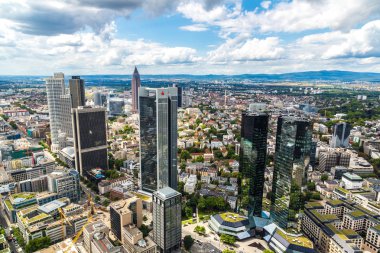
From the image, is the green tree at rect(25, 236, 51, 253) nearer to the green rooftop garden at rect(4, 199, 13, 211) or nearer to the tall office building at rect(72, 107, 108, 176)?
the green rooftop garden at rect(4, 199, 13, 211)

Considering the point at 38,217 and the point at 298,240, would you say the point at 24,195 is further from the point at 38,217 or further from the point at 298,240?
the point at 298,240

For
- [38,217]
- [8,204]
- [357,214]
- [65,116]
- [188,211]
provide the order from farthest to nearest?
[65,116] < [188,211] < [8,204] < [357,214] < [38,217]

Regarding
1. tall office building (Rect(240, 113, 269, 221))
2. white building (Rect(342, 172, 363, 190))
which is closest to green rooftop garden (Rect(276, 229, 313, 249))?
tall office building (Rect(240, 113, 269, 221))

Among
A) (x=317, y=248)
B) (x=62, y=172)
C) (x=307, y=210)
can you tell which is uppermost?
(x=62, y=172)

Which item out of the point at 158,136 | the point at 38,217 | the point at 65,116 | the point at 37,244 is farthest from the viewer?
the point at 65,116

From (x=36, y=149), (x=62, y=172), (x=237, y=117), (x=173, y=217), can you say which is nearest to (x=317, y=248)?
(x=173, y=217)

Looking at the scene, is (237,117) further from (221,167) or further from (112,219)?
(112,219)

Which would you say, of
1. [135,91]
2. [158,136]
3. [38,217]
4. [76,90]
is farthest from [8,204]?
[135,91]
